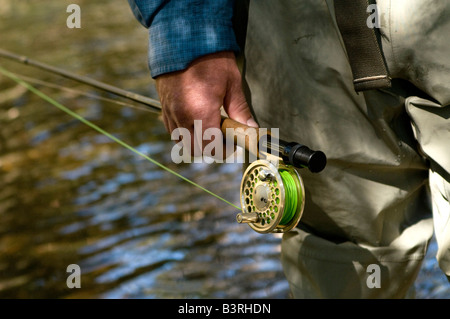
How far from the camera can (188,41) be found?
122 centimetres

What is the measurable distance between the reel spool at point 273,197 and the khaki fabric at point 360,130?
0.11 meters

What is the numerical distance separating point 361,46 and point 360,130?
181 millimetres

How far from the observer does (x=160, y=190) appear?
2.75 meters

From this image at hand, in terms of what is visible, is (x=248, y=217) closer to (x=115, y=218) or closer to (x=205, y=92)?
(x=205, y=92)

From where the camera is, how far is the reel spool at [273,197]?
117 centimetres

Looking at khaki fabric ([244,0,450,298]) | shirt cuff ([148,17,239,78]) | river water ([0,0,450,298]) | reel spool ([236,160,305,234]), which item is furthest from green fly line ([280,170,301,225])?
river water ([0,0,450,298])

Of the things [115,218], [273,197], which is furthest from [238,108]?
[115,218]

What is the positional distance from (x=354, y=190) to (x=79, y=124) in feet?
8.01

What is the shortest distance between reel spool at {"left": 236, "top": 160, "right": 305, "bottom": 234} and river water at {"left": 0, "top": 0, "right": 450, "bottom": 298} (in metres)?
0.89

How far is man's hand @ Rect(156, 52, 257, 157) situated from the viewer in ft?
3.99

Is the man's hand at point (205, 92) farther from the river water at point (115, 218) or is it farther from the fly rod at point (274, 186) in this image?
the river water at point (115, 218)

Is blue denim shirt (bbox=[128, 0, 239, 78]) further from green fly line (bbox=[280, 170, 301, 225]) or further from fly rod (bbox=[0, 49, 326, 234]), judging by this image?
green fly line (bbox=[280, 170, 301, 225])

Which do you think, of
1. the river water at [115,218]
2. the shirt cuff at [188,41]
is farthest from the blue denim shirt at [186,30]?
the river water at [115,218]
